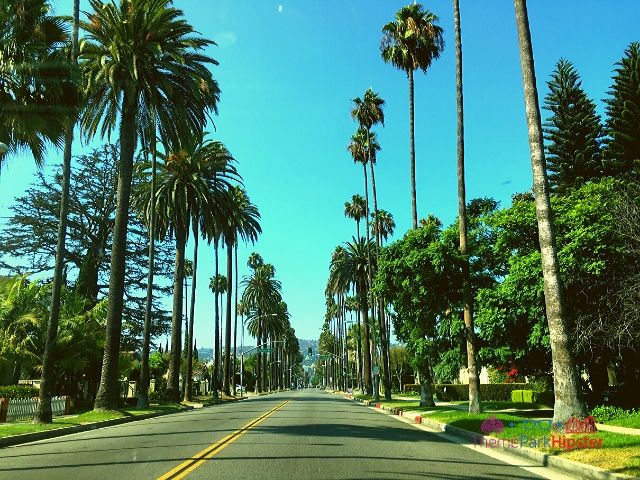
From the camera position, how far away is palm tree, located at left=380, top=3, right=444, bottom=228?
96.6 feet

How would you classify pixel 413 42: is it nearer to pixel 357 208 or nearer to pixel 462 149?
pixel 462 149

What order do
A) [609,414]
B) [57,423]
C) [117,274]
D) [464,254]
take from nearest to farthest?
[609,414]
[57,423]
[464,254]
[117,274]

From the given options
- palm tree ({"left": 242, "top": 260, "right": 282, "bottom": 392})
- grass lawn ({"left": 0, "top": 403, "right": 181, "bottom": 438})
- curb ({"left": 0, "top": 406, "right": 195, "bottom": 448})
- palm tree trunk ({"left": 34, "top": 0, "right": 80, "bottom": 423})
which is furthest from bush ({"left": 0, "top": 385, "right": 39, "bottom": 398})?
palm tree ({"left": 242, "top": 260, "right": 282, "bottom": 392})

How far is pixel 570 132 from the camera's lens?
1422 inches

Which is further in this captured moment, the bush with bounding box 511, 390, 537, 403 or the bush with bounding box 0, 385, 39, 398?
the bush with bounding box 511, 390, 537, 403

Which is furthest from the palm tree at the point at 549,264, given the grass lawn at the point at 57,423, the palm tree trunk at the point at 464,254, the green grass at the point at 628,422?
the grass lawn at the point at 57,423

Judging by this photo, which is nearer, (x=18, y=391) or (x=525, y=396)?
(x=18, y=391)

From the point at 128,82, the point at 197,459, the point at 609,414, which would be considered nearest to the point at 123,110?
the point at 128,82

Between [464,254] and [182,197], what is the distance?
22.2 metres

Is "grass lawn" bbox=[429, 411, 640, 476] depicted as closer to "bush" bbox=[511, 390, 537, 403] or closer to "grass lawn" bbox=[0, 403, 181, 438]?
"grass lawn" bbox=[0, 403, 181, 438]

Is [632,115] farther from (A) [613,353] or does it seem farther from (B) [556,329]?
(B) [556,329]

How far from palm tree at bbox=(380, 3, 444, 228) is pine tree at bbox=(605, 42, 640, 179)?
10.9 meters

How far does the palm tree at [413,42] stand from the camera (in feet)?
96.6

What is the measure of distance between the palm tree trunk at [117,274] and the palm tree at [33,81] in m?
7.98
